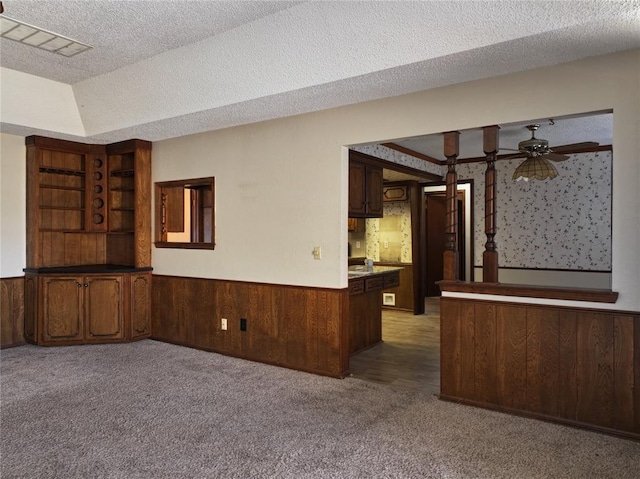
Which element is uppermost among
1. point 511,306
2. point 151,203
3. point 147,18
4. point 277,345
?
point 147,18

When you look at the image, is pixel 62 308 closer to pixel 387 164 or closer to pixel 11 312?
pixel 11 312

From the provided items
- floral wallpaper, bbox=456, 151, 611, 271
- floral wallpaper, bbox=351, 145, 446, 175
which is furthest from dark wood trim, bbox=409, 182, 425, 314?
floral wallpaper, bbox=456, 151, 611, 271

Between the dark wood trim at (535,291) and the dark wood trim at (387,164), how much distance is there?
1.94 metres

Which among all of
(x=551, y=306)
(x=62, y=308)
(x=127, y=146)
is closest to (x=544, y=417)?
(x=551, y=306)

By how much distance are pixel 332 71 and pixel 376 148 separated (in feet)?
6.97

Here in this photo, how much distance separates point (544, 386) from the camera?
3043 millimetres

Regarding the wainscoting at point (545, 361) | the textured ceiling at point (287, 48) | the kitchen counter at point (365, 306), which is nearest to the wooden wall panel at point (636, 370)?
the wainscoting at point (545, 361)

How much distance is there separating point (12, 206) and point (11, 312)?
1.16m

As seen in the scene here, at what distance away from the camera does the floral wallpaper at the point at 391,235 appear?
7.57 m

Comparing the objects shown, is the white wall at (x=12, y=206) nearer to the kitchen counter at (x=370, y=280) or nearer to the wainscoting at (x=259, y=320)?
the wainscoting at (x=259, y=320)

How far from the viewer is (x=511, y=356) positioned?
316 centimetres

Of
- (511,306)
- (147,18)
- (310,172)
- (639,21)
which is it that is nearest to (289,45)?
(147,18)

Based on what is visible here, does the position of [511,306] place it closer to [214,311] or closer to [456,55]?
[456,55]

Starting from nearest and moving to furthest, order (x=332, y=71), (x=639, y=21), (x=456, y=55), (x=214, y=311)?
(x=639, y=21) → (x=456, y=55) → (x=332, y=71) → (x=214, y=311)
